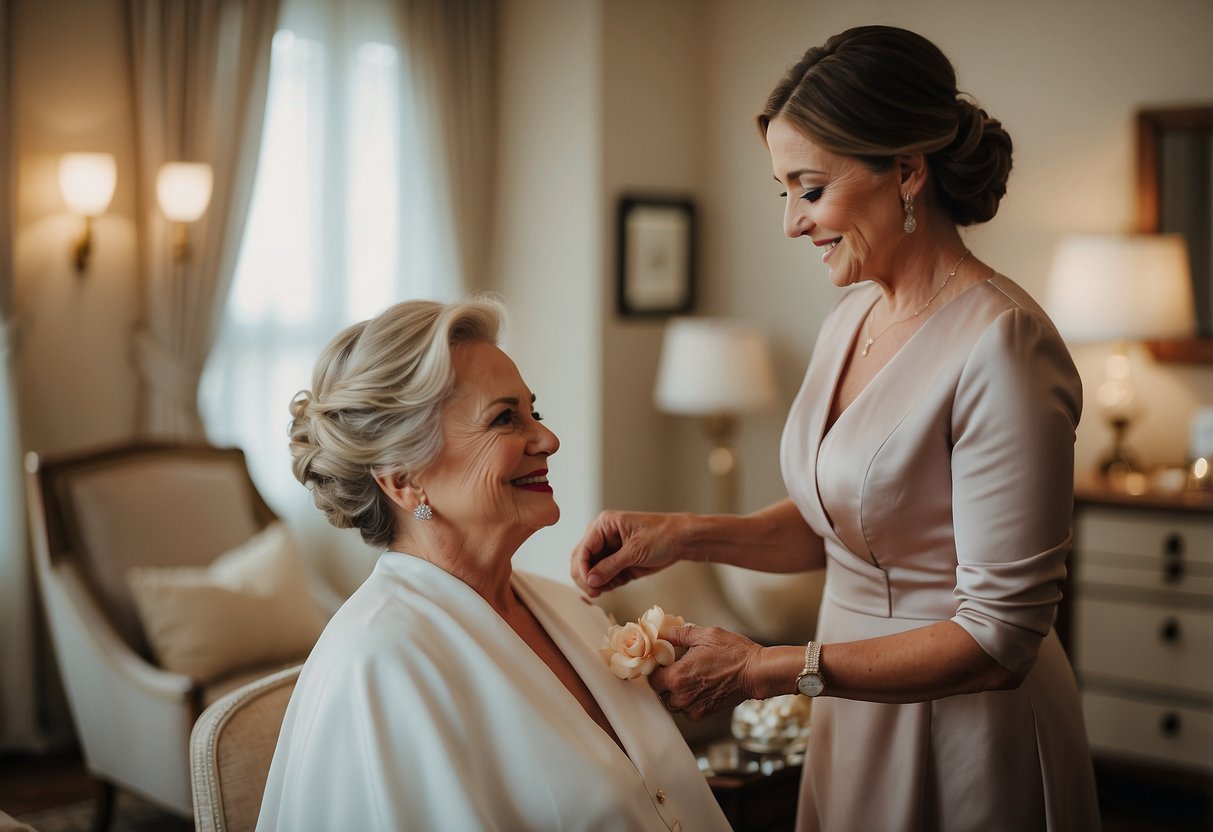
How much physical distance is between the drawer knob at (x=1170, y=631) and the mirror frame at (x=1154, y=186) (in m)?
1.00

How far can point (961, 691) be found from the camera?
153 cm

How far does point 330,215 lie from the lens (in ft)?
16.2

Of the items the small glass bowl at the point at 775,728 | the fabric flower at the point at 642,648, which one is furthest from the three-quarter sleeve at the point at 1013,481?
the small glass bowl at the point at 775,728

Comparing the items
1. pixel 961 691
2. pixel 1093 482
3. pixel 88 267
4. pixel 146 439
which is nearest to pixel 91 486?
pixel 146 439

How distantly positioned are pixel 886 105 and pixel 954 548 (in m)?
0.62

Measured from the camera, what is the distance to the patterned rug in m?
→ 3.63

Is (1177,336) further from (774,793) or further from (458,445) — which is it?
(458,445)

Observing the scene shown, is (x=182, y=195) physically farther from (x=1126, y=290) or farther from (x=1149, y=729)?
(x=1149, y=729)

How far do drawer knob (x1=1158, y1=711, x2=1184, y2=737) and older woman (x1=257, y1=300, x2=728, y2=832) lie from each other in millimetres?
2732

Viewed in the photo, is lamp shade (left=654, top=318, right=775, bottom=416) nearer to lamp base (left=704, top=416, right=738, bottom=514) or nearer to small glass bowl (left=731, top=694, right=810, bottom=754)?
lamp base (left=704, top=416, right=738, bottom=514)

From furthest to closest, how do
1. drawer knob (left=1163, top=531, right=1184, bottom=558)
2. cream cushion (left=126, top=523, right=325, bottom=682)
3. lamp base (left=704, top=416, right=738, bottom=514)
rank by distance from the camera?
lamp base (left=704, top=416, right=738, bottom=514) < drawer knob (left=1163, top=531, right=1184, bottom=558) < cream cushion (left=126, top=523, right=325, bottom=682)

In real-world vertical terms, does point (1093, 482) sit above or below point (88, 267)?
below

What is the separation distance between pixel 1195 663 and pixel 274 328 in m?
3.65

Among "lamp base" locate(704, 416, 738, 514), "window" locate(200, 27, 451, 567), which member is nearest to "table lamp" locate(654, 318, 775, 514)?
"lamp base" locate(704, 416, 738, 514)
